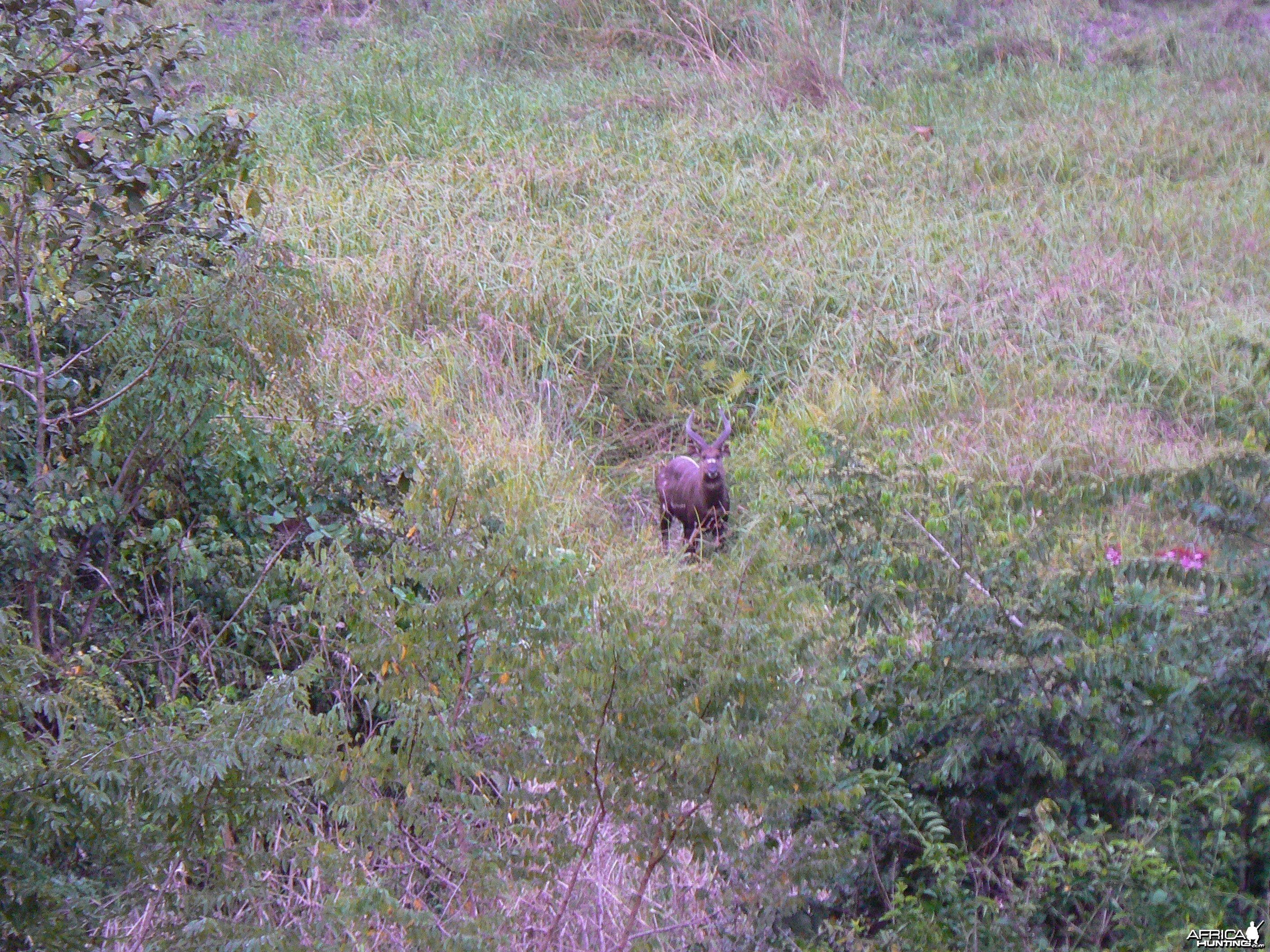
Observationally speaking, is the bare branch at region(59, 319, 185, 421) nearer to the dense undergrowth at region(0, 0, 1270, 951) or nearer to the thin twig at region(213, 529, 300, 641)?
the dense undergrowth at region(0, 0, 1270, 951)

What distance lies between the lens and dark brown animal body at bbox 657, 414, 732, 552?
5.93 m

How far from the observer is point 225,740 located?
9.65ft

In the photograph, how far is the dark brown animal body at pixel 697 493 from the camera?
5.93 m

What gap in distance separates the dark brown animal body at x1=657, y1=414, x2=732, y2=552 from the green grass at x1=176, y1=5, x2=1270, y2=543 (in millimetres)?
617

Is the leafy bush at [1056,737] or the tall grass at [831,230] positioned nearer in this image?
the leafy bush at [1056,737]

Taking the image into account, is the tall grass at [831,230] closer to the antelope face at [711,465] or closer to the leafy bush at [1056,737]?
the antelope face at [711,465]

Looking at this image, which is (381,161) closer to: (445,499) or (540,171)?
(540,171)

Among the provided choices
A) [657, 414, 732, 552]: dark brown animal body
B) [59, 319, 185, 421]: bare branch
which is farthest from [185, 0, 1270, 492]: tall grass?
[59, 319, 185, 421]: bare branch

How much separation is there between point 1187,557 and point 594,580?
203cm

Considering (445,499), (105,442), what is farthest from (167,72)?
(445,499)
